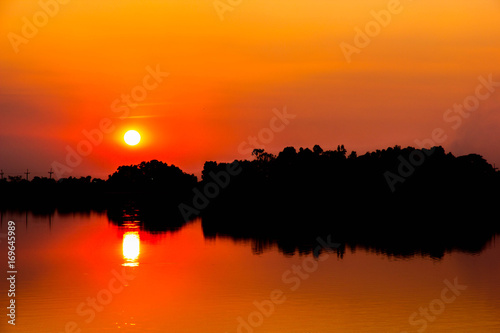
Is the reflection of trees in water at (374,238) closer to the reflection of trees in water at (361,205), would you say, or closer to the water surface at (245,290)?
the reflection of trees in water at (361,205)

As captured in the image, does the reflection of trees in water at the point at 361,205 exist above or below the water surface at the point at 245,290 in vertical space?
above

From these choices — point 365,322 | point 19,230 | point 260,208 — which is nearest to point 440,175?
point 260,208

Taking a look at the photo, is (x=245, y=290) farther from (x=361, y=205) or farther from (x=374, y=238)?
(x=361, y=205)

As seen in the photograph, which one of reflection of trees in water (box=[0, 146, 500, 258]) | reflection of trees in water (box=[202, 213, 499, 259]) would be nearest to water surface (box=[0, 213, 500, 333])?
reflection of trees in water (box=[202, 213, 499, 259])

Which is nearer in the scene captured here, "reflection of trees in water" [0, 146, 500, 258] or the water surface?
the water surface

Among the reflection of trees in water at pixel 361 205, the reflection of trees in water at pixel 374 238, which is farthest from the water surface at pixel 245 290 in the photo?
the reflection of trees in water at pixel 361 205

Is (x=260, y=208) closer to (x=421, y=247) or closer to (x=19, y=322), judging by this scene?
(x=421, y=247)

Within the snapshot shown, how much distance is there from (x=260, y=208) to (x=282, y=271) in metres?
63.7

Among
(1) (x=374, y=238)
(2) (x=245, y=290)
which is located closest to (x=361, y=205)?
(1) (x=374, y=238)

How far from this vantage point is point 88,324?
2934 centimetres

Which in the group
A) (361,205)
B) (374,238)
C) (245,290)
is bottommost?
(245,290)

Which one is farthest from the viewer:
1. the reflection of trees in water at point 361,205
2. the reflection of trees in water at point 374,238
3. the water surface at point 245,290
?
the reflection of trees in water at point 361,205

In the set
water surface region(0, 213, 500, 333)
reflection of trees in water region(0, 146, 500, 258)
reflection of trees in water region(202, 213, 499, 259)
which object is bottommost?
water surface region(0, 213, 500, 333)

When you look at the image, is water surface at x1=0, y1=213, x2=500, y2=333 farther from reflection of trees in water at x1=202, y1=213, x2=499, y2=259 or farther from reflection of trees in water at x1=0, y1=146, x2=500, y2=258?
reflection of trees in water at x1=0, y1=146, x2=500, y2=258
